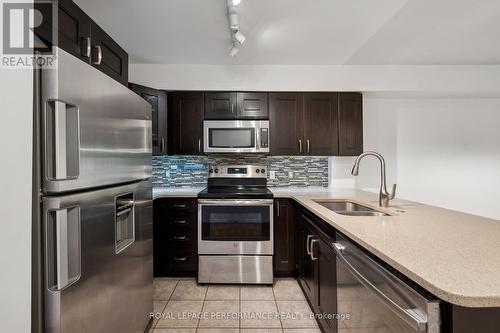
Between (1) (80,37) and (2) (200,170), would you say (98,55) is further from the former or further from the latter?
(2) (200,170)

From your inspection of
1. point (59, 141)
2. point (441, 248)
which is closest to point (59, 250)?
point (59, 141)

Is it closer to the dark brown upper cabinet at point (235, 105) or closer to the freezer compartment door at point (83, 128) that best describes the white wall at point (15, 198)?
the freezer compartment door at point (83, 128)

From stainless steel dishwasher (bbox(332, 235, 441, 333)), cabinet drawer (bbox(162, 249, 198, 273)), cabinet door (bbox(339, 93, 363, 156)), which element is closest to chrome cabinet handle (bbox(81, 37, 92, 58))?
stainless steel dishwasher (bbox(332, 235, 441, 333))

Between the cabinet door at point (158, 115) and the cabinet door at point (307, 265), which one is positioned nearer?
the cabinet door at point (307, 265)

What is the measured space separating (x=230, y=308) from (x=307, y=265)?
764mm

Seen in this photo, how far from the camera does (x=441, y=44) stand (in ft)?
8.13

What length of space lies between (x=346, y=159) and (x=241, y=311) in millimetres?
2169

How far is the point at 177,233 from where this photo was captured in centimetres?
273

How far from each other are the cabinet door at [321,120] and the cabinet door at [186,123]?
1270 millimetres

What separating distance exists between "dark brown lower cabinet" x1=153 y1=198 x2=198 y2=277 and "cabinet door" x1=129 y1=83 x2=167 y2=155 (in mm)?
602

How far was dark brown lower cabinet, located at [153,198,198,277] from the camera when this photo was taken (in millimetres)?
2725

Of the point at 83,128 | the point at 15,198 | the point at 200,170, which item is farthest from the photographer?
the point at 200,170

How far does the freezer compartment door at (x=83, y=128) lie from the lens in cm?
88

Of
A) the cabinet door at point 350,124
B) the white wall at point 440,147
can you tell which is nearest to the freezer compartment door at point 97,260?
the cabinet door at point 350,124
